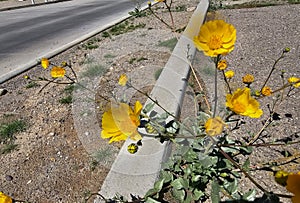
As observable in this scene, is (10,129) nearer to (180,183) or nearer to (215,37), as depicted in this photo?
(180,183)

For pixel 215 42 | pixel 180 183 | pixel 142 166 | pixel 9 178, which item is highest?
pixel 215 42

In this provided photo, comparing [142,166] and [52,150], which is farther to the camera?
[52,150]

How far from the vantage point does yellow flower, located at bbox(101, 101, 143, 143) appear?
66 centimetres

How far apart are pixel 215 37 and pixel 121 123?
0.34 m

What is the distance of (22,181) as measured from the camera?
5.31ft

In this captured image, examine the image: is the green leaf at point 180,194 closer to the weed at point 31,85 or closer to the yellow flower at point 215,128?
the yellow flower at point 215,128

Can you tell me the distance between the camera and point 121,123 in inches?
26.3

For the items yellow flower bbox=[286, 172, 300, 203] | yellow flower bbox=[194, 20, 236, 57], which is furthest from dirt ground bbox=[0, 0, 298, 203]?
yellow flower bbox=[286, 172, 300, 203]

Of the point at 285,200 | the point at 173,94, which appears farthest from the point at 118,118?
the point at 285,200

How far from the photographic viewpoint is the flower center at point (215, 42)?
2.13 feet

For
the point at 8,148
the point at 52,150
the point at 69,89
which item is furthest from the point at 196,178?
the point at 69,89

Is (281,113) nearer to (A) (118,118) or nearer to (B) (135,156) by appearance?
(B) (135,156)

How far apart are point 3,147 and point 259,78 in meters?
2.41

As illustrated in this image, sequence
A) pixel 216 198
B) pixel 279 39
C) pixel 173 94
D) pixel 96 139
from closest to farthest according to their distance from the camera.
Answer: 1. pixel 216 198
2. pixel 173 94
3. pixel 96 139
4. pixel 279 39
